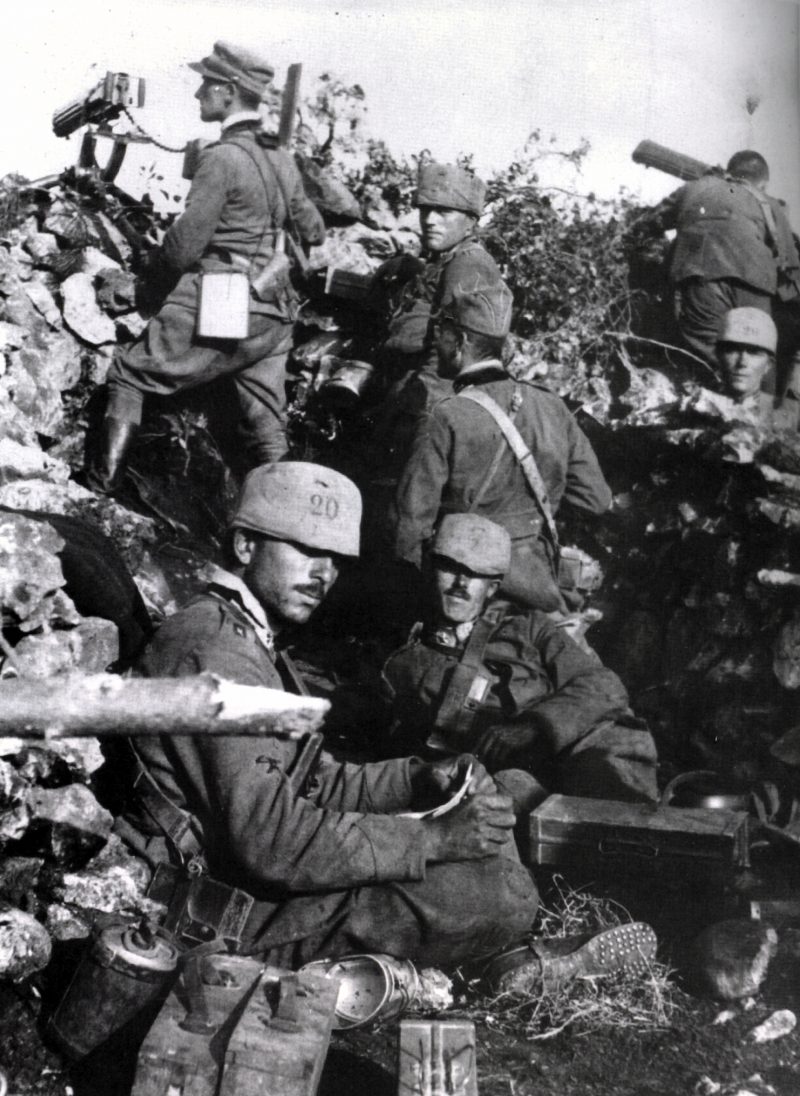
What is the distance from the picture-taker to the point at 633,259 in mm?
8188

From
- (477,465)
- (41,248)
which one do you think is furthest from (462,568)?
(41,248)

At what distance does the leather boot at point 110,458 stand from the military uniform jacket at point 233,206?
115 cm

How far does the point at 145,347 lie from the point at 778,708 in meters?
4.16

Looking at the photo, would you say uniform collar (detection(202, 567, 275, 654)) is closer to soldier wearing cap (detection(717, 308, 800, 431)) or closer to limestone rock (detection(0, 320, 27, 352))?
limestone rock (detection(0, 320, 27, 352))

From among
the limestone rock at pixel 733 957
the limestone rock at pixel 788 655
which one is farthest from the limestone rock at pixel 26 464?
the limestone rock at pixel 788 655

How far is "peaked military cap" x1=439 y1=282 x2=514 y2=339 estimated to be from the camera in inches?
242

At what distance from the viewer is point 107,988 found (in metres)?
3.01

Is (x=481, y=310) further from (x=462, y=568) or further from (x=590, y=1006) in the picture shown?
(x=590, y=1006)

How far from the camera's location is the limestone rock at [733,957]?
3.95 metres

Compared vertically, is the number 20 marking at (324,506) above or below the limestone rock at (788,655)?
above

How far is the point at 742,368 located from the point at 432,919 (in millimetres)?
4520

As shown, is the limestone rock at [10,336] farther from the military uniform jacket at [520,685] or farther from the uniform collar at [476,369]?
the military uniform jacket at [520,685]

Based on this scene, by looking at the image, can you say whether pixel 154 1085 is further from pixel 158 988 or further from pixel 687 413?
pixel 687 413

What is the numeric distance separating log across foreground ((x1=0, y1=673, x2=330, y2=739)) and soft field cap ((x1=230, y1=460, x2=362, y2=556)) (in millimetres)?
1705
